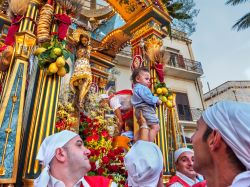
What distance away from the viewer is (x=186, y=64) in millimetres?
20141

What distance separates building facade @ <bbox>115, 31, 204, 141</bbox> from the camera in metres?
17.9

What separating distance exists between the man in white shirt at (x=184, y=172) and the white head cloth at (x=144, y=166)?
1703mm

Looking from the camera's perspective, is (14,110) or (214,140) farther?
(14,110)

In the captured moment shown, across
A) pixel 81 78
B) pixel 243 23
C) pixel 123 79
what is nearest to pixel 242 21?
pixel 243 23

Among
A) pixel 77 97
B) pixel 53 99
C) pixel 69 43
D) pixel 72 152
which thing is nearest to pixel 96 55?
pixel 69 43

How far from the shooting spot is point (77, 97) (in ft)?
16.1

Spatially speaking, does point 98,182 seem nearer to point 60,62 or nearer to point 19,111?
point 19,111

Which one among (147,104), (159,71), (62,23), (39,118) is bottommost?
(39,118)

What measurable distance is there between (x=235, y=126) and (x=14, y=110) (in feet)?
9.38

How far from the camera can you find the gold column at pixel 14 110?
8.80ft

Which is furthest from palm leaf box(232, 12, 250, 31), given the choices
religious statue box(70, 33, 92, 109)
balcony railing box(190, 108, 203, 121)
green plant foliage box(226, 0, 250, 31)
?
religious statue box(70, 33, 92, 109)

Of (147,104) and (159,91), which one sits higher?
(159,91)

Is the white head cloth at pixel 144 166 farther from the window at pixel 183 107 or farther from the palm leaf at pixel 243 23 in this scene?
the window at pixel 183 107

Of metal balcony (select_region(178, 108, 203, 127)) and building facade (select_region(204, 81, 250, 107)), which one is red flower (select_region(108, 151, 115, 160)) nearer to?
metal balcony (select_region(178, 108, 203, 127))
